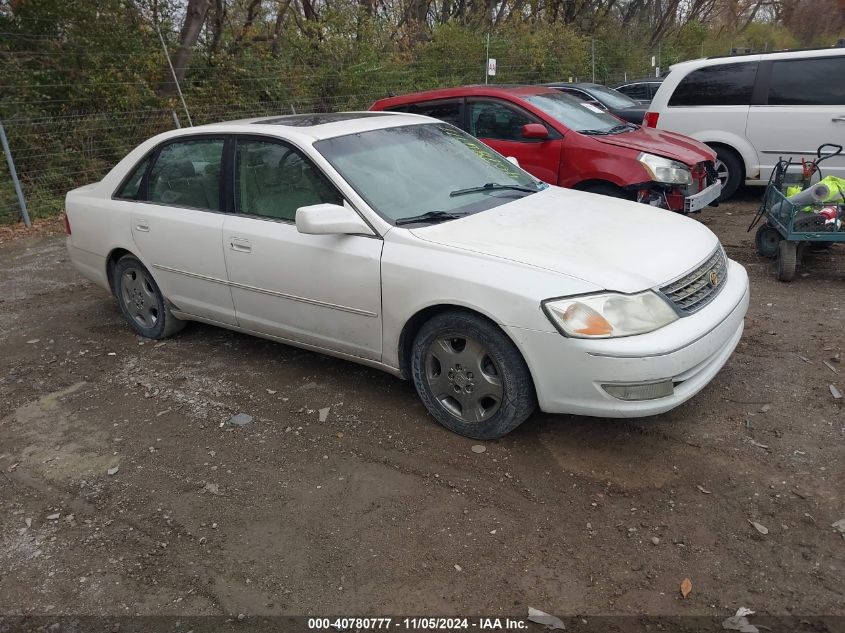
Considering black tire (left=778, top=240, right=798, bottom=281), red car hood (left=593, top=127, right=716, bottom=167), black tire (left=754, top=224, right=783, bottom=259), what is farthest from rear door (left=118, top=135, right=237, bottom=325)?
black tire (left=754, top=224, right=783, bottom=259)

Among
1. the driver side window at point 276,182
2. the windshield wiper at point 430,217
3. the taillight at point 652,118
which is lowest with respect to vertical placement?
the taillight at point 652,118

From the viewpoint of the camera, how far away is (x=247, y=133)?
14.6ft

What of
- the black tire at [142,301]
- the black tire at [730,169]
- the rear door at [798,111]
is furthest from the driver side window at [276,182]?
the rear door at [798,111]

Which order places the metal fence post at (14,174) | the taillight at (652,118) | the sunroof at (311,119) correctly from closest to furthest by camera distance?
the sunroof at (311,119) → the taillight at (652,118) → the metal fence post at (14,174)

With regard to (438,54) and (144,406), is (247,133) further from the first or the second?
(438,54)

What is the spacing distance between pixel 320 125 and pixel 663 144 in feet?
13.5

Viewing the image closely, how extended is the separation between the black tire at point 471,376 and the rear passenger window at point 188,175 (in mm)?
1844

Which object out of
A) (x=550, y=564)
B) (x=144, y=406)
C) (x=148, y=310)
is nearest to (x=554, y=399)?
(x=550, y=564)

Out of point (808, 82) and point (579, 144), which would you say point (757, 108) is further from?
point (579, 144)

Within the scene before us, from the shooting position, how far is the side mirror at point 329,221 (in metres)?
3.66

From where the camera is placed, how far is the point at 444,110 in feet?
24.8

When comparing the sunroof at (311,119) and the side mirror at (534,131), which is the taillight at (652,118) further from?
the sunroof at (311,119)

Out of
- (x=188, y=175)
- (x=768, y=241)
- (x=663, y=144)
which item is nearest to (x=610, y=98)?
(x=663, y=144)

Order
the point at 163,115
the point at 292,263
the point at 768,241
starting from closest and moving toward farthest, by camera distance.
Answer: the point at 292,263 < the point at 768,241 < the point at 163,115
